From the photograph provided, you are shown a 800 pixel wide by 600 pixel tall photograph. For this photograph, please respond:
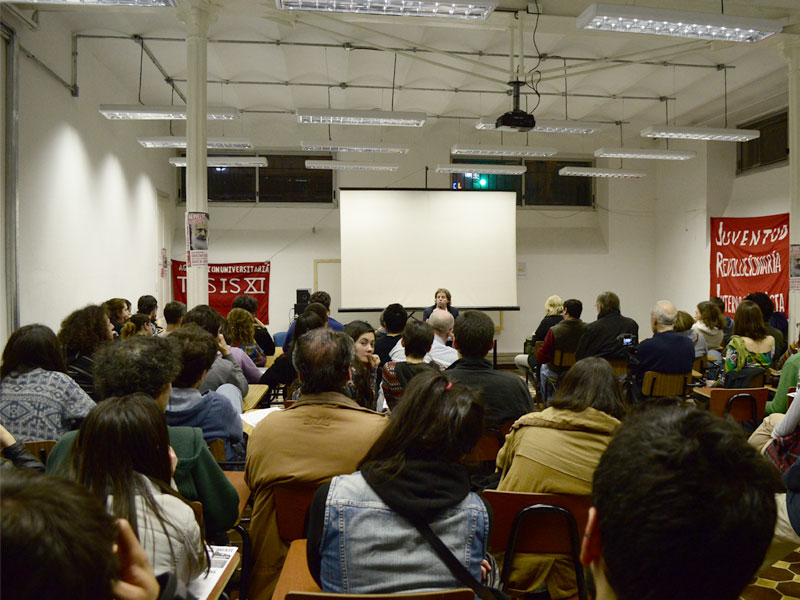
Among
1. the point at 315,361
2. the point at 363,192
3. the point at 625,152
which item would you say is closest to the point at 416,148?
the point at 363,192

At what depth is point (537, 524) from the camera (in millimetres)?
1882

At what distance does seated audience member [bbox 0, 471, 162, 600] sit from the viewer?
54 centimetres

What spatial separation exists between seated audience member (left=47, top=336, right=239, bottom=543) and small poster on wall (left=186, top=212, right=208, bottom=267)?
320 centimetres

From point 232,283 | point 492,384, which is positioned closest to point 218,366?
point 492,384

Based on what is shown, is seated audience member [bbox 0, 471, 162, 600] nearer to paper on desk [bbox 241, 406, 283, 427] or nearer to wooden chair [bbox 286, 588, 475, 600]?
wooden chair [bbox 286, 588, 475, 600]

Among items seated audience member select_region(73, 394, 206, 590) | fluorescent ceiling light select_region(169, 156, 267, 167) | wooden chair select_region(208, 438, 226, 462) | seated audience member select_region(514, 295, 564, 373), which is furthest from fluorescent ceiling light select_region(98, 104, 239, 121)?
seated audience member select_region(73, 394, 206, 590)

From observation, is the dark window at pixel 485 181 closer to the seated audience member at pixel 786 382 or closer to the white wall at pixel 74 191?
the white wall at pixel 74 191

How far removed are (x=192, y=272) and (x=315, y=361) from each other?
11.9ft

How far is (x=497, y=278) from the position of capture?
31.4 feet

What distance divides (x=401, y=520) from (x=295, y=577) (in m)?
0.56

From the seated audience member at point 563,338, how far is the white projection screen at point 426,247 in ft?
11.7

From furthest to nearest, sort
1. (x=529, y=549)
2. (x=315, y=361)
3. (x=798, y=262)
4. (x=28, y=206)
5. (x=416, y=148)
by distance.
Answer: (x=416, y=148), (x=798, y=262), (x=28, y=206), (x=315, y=361), (x=529, y=549)

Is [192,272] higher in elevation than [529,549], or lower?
higher

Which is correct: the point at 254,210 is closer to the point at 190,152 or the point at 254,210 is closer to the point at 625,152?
the point at 190,152
